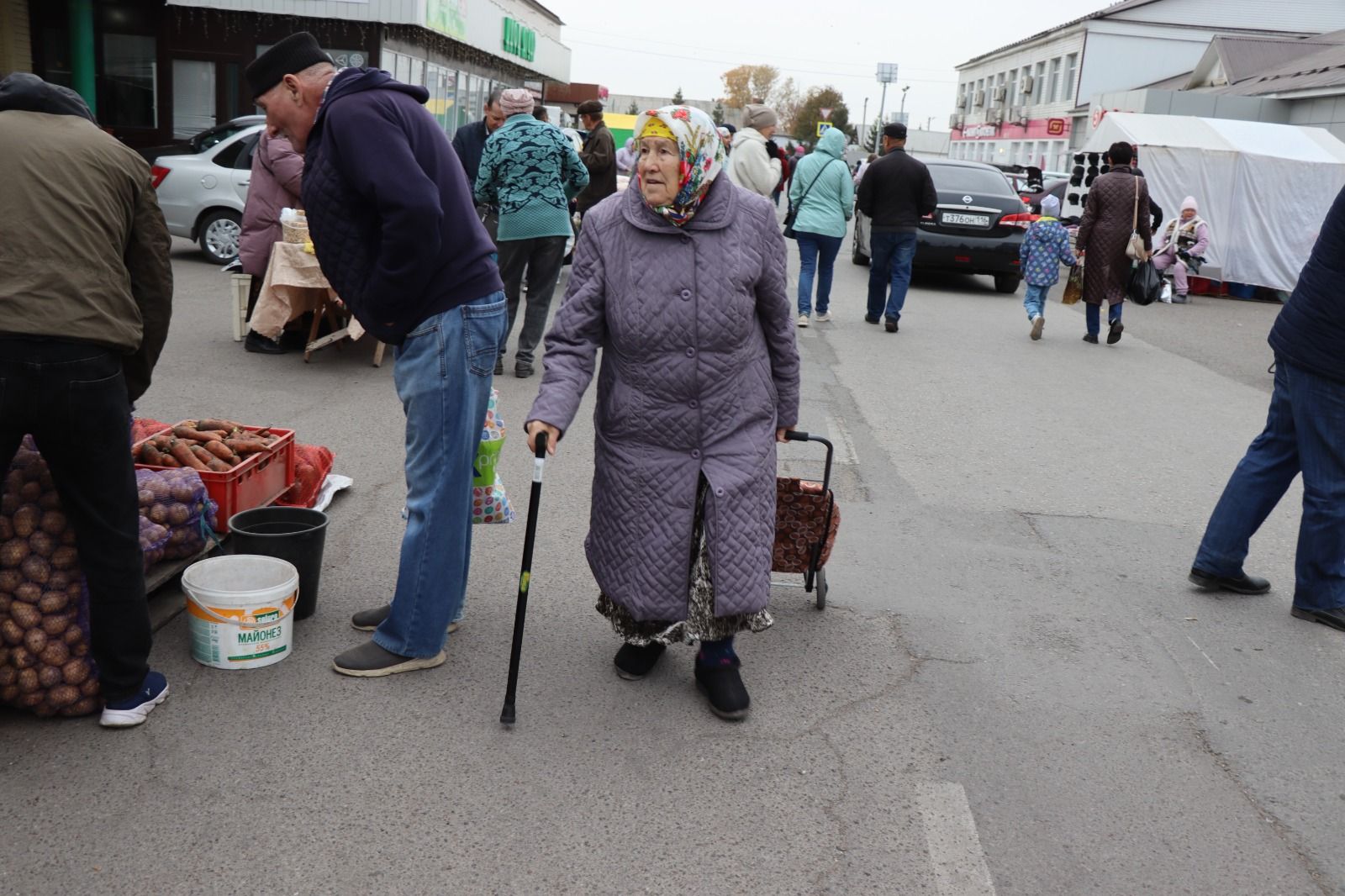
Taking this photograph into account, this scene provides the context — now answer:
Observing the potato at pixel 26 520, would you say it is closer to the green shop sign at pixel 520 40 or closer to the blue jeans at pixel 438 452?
the blue jeans at pixel 438 452

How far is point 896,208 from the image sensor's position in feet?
40.3

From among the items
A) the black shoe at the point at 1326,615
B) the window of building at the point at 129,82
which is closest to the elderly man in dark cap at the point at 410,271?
the black shoe at the point at 1326,615

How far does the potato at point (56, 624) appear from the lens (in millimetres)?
3475

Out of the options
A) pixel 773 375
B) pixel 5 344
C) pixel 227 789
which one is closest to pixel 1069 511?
pixel 773 375

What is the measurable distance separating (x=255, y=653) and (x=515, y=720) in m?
0.93

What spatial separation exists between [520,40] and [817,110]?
75354 millimetres

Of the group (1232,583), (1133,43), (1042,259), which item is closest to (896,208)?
(1042,259)

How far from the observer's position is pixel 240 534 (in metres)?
4.35

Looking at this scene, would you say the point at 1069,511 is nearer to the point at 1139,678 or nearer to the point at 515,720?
the point at 1139,678

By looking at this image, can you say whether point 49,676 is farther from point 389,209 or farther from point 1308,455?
point 1308,455

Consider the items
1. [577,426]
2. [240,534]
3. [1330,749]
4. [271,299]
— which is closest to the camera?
[1330,749]

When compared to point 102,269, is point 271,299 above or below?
below

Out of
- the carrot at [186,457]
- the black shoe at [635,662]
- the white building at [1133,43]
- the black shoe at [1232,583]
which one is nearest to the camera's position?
the black shoe at [635,662]

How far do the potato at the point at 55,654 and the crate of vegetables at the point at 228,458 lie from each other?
1.21 metres
